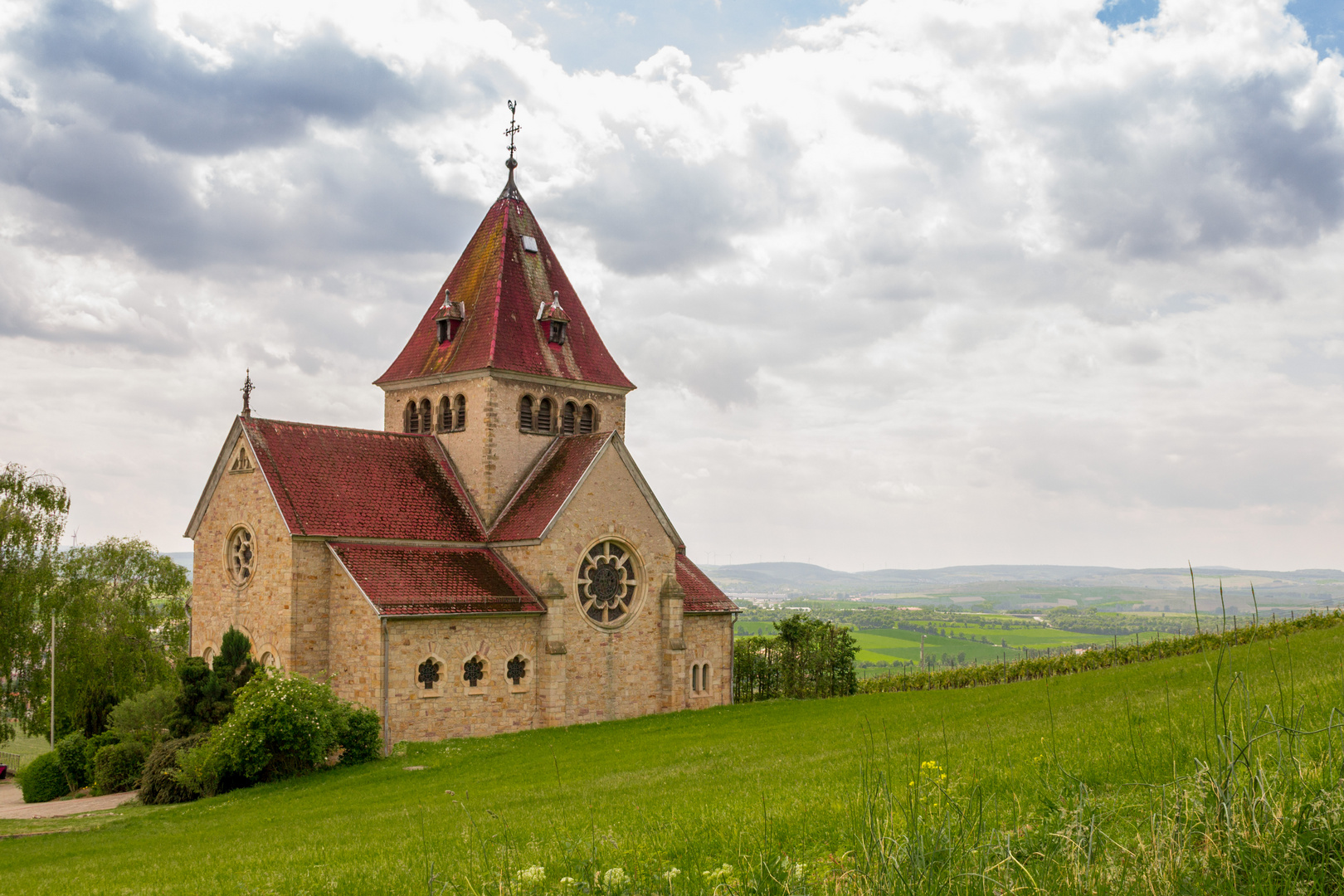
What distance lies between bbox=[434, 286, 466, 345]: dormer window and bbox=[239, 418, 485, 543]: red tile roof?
14.5ft

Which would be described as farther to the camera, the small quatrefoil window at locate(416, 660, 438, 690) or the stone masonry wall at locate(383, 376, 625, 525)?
the stone masonry wall at locate(383, 376, 625, 525)

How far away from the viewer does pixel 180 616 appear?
57.1 metres

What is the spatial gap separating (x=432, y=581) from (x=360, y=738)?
18.7ft

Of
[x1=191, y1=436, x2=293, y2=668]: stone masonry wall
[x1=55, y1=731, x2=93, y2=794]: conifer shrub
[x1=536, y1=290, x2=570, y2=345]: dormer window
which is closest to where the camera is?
[x1=191, y1=436, x2=293, y2=668]: stone masonry wall

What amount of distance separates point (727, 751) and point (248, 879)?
13.2m

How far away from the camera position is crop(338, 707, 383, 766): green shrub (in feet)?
93.9

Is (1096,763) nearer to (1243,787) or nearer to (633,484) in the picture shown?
(1243,787)

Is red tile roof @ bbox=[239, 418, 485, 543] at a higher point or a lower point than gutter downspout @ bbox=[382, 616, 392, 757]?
higher

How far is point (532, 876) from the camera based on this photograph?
7004 mm

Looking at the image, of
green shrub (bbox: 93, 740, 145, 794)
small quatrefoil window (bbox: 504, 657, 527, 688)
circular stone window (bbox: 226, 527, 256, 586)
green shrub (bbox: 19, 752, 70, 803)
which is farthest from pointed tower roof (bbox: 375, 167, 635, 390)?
green shrub (bbox: 19, 752, 70, 803)

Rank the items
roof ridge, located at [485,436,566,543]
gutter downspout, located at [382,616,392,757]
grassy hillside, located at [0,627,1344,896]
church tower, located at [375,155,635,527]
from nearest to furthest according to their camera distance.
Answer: grassy hillside, located at [0,627,1344,896], gutter downspout, located at [382,616,392,757], roof ridge, located at [485,436,566,543], church tower, located at [375,155,635,527]

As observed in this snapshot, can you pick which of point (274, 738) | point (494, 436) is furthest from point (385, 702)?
point (494, 436)

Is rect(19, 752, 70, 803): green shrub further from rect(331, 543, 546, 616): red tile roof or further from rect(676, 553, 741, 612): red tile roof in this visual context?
rect(676, 553, 741, 612): red tile roof

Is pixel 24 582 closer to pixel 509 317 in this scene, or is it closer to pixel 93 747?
pixel 93 747
